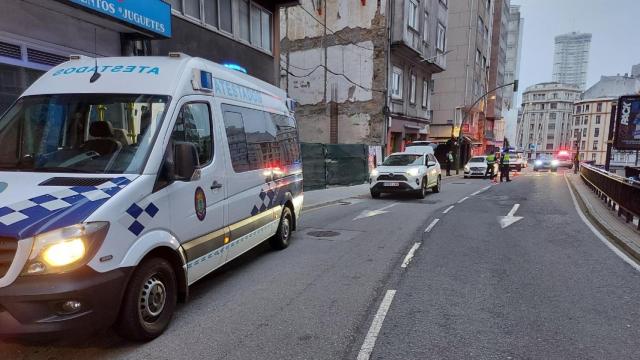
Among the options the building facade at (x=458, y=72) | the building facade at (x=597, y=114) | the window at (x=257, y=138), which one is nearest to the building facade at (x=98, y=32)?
the window at (x=257, y=138)

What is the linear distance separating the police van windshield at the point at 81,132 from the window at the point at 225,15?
1038 centimetres

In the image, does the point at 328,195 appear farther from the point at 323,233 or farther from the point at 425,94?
the point at 425,94

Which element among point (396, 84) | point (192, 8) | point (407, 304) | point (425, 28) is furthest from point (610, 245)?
point (425, 28)

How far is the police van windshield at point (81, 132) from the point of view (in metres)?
3.68

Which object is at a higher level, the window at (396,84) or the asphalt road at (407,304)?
the window at (396,84)

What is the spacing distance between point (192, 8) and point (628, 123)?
18.1 metres

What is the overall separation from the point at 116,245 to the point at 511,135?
110 metres

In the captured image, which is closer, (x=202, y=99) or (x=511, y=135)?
(x=202, y=99)

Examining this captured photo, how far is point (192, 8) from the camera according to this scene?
12133 millimetres

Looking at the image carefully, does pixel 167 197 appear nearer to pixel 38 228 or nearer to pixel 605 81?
pixel 38 228

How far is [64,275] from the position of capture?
9.43ft

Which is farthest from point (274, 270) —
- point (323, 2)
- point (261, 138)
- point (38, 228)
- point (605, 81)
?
point (605, 81)

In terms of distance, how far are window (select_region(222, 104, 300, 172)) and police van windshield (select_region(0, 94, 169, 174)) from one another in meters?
1.24

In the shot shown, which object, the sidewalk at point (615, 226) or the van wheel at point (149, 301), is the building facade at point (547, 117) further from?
the van wheel at point (149, 301)
